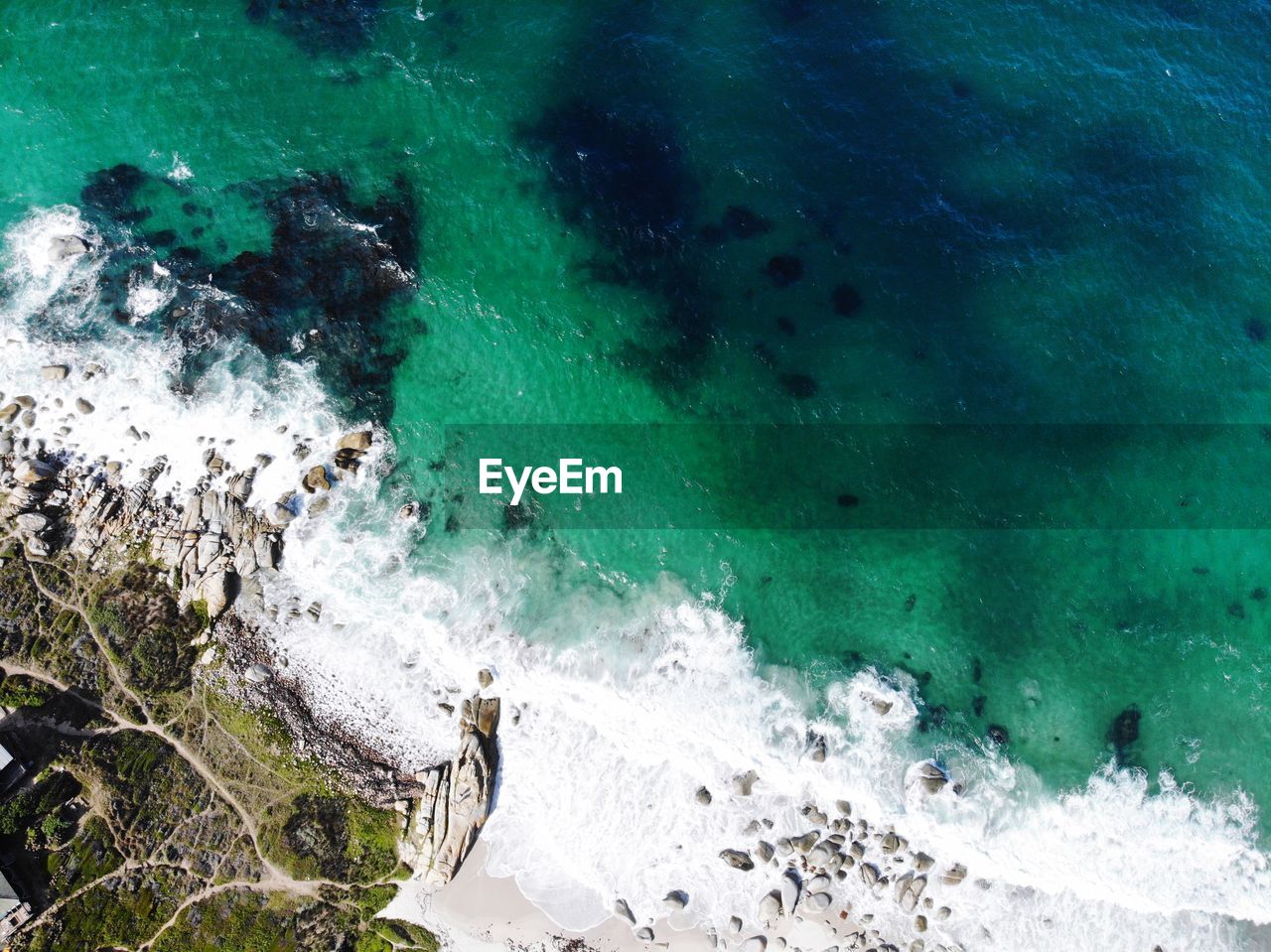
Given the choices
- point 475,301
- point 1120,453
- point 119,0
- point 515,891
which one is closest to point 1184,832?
point 1120,453

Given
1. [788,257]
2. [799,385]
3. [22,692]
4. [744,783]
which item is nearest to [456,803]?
[744,783]

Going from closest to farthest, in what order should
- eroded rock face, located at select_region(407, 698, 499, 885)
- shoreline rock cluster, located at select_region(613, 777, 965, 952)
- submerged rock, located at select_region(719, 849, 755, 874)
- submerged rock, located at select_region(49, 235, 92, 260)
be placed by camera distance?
eroded rock face, located at select_region(407, 698, 499, 885)
shoreline rock cluster, located at select_region(613, 777, 965, 952)
submerged rock, located at select_region(719, 849, 755, 874)
submerged rock, located at select_region(49, 235, 92, 260)

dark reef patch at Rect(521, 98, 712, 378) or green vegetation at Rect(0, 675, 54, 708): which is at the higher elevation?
dark reef patch at Rect(521, 98, 712, 378)

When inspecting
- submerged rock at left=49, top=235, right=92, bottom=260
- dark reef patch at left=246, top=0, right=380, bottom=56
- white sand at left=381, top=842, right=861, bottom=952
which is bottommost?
white sand at left=381, top=842, right=861, bottom=952

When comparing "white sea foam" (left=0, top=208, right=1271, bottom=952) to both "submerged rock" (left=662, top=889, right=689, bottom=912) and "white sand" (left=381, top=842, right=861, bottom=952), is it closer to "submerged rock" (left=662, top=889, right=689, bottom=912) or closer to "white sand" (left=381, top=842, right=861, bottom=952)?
"submerged rock" (left=662, top=889, right=689, bottom=912)

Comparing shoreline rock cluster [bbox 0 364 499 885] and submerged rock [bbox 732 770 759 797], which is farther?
submerged rock [bbox 732 770 759 797]

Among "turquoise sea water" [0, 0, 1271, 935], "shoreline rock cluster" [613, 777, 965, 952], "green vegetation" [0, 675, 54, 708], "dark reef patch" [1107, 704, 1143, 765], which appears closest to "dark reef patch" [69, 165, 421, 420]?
"turquoise sea water" [0, 0, 1271, 935]

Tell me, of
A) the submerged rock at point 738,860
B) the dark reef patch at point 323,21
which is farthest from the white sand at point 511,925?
the dark reef patch at point 323,21

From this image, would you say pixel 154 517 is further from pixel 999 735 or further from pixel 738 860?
pixel 999 735
